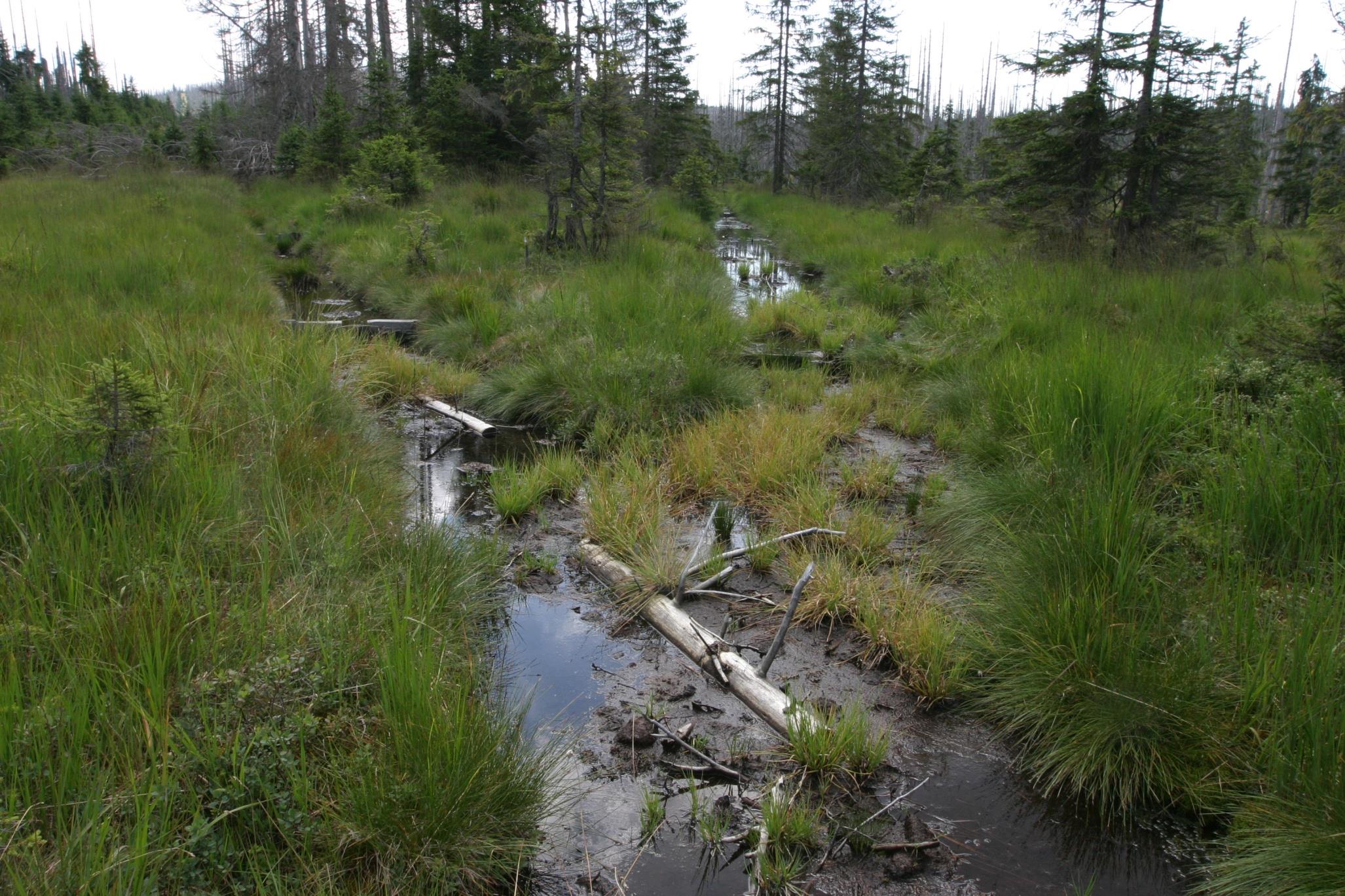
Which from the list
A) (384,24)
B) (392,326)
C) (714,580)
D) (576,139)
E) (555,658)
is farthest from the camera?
(384,24)

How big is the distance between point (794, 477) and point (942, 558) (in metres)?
1.31

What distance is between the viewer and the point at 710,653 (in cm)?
369

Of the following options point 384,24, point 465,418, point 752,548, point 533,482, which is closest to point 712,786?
point 752,548

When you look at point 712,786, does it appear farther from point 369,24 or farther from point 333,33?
point 369,24

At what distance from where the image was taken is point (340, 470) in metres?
4.56

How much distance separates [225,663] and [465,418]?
4.66 meters

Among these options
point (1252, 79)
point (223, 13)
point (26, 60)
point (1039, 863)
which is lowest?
point (1039, 863)

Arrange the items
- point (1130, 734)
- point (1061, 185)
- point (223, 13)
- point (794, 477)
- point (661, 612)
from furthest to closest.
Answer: point (223, 13), point (1061, 185), point (794, 477), point (661, 612), point (1130, 734)

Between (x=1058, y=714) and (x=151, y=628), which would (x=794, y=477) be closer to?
(x=1058, y=714)

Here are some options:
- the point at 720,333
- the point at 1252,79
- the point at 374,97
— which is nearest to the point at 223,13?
the point at 374,97

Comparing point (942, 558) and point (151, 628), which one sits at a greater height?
point (151, 628)

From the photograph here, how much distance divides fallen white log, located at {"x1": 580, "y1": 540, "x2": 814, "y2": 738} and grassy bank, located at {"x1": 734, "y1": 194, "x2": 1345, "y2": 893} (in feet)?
2.90

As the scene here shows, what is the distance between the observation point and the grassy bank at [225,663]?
209 centimetres

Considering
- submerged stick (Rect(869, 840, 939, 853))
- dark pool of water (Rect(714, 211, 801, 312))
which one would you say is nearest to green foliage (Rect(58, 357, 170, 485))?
submerged stick (Rect(869, 840, 939, 853))
